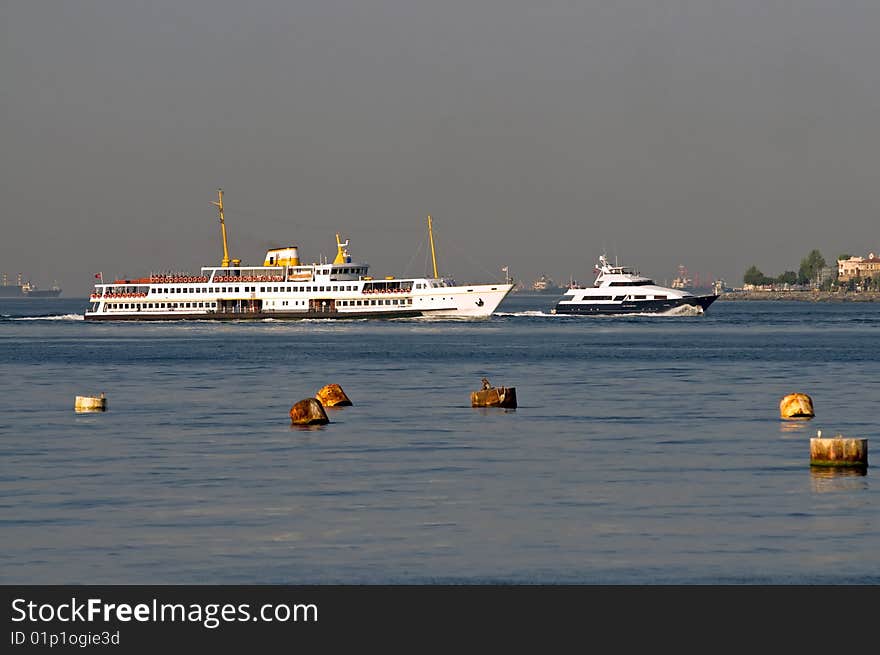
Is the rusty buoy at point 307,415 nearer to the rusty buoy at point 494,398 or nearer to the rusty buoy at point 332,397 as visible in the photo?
the rusty buoy at point 332,397

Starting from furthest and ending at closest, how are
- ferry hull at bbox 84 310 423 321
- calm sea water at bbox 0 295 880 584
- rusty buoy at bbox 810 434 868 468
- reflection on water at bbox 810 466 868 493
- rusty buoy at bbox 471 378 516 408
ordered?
ferry hull at bbox 84 310 423 321
rusty buoy at bbox 471 378 516 408
rusty buoy at bbox 810 434 868 468
reflection on water at bbox 810 466 868 493
calm sea water at bbox 0 295 880 584

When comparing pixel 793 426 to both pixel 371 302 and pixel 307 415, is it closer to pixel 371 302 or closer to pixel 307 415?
pixel 307 415

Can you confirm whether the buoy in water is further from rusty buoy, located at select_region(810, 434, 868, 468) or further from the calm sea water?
rusty buoy, located at select_region(810, 434, 868, 468)

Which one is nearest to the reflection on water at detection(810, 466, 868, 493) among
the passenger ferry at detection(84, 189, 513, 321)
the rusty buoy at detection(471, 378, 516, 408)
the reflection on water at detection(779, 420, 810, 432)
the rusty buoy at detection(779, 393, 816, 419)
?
the reflection on water at detection(779, 420, 810, 432)

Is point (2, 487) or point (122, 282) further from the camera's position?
point (122, 282)

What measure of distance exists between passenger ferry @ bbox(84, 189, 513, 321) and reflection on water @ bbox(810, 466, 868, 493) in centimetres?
14352

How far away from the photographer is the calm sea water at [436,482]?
26.7 m

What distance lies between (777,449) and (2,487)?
21.6m

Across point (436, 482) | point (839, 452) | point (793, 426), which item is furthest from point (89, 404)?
point (839, 452)

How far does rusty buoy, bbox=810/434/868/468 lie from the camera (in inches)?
1486

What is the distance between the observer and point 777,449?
A: 43.7 m
